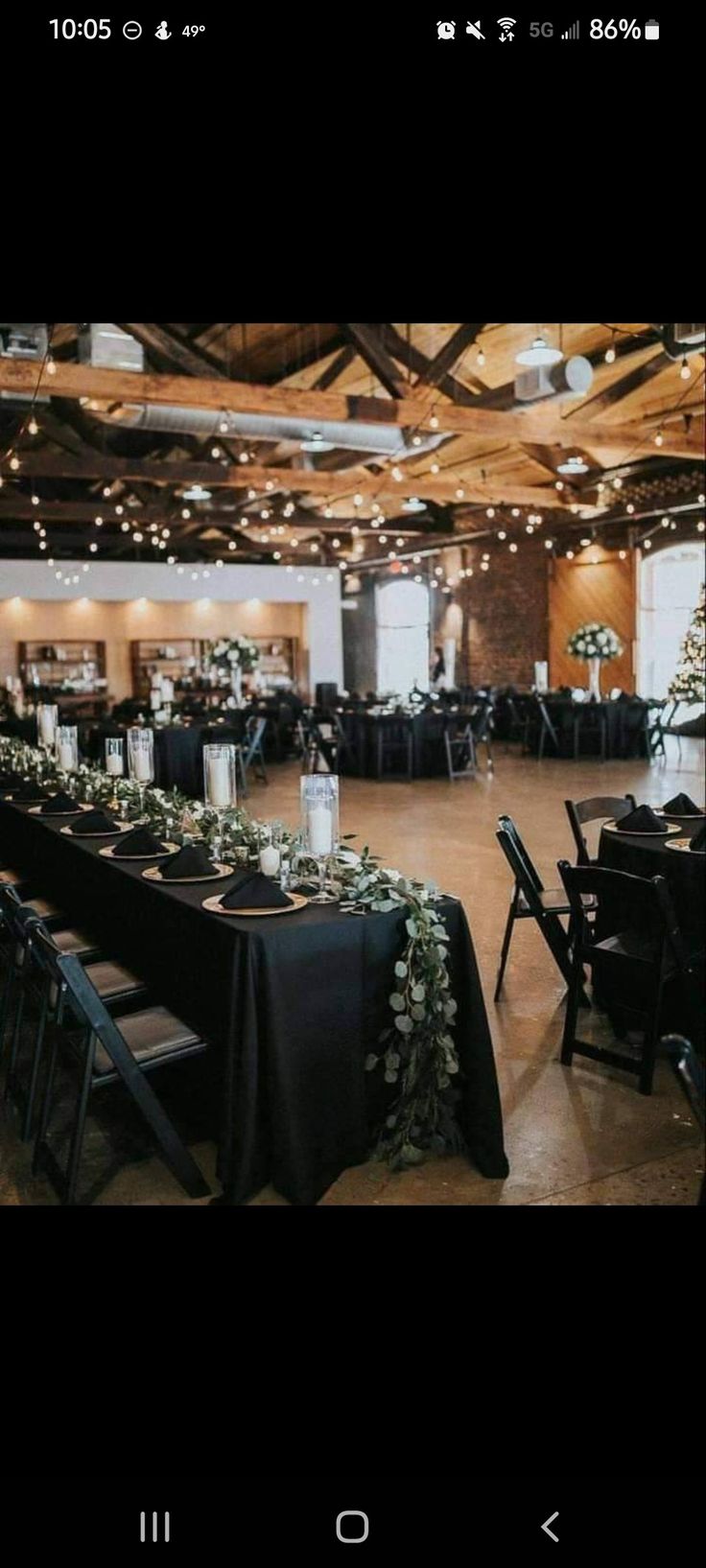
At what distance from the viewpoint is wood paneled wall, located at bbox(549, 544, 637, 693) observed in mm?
16500

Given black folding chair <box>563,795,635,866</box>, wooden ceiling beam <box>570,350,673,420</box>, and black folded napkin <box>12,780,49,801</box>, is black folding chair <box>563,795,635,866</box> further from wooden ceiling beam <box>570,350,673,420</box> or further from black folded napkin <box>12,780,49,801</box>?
wooden ceiling beam <box>570,350,673,420</box>

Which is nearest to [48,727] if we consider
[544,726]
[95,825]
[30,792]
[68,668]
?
[30,792]

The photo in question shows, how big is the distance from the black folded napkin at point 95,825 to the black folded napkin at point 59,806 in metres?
0.48

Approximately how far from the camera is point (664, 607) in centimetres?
1606

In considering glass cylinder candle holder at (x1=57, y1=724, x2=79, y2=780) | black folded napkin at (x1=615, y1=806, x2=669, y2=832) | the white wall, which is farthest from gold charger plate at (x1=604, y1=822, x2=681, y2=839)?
the white wall

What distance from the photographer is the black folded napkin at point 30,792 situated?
5.77 m

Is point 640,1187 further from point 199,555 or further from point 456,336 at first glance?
point 199,555

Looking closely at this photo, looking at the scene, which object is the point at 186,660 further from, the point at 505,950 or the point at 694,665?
A: the point at 505,950

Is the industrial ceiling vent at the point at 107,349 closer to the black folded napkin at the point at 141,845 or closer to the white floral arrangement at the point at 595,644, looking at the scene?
the black folded napkin at the point at 141,845
